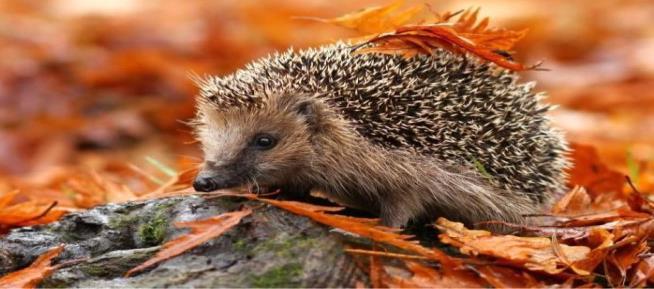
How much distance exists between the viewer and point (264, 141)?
246 inches

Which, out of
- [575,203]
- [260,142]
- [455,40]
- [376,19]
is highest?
[376,19]

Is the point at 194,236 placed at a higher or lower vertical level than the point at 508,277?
higher

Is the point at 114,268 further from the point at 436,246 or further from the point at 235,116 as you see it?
the point at 436,246

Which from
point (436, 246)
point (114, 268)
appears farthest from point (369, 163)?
point (114, 268)

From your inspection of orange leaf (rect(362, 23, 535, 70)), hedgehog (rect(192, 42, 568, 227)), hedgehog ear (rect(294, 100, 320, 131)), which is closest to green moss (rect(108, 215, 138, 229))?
hedgehog (rect(192, 42, 568, 227))

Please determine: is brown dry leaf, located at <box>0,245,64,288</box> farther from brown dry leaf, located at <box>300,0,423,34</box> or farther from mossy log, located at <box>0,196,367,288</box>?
brown dry leaf, located at <box>300,0,423,34</box>

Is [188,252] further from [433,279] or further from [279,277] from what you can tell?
[433,279]

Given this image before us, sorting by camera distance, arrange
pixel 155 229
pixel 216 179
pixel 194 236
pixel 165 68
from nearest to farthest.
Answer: pixel 194 236, pixel 155 229, pixel 216 179, pixel 165 68

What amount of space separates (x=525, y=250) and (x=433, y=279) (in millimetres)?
569

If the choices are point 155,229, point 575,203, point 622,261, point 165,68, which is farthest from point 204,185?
point 165,68

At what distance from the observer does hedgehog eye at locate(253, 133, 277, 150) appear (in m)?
6.24

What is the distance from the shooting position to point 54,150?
13516 mm

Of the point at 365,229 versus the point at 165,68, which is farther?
the point at 165,68

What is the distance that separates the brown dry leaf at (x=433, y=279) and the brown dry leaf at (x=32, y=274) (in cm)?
173
